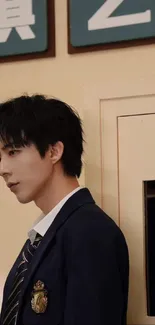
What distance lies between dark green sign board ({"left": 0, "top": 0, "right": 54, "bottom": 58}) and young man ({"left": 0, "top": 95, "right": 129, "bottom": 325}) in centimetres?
36

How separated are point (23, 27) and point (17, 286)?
2.46 feet

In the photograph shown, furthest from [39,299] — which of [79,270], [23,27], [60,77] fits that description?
[23,27]

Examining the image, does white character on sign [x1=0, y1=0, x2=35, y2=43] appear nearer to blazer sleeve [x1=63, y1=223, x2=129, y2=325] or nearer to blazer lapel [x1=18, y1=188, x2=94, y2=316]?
blazer lapel [x1=18, y1=188, x2=94, y2=316]

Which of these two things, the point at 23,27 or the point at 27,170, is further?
the point at 23,27

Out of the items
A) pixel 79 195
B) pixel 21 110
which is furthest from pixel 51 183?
pixel 21 110

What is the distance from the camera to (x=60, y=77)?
4.94 feet

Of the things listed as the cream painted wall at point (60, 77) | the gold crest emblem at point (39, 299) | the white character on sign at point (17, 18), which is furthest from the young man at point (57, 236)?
the white character on sign at point (17, 18)

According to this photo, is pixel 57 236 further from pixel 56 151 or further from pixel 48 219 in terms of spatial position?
pixel 56 151

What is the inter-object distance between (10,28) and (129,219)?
643 millimetres

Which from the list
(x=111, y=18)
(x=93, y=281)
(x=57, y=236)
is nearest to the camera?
(x=93, y=281)

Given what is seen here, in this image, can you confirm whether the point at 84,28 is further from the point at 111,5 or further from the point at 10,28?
the point at 10,28

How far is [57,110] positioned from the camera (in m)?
1.20

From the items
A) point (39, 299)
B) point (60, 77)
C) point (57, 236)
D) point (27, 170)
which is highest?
point (60, 77)

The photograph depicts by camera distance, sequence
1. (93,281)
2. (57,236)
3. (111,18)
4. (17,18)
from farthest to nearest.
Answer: (17,18)
(111,18)
(57,236)
(93,281)
